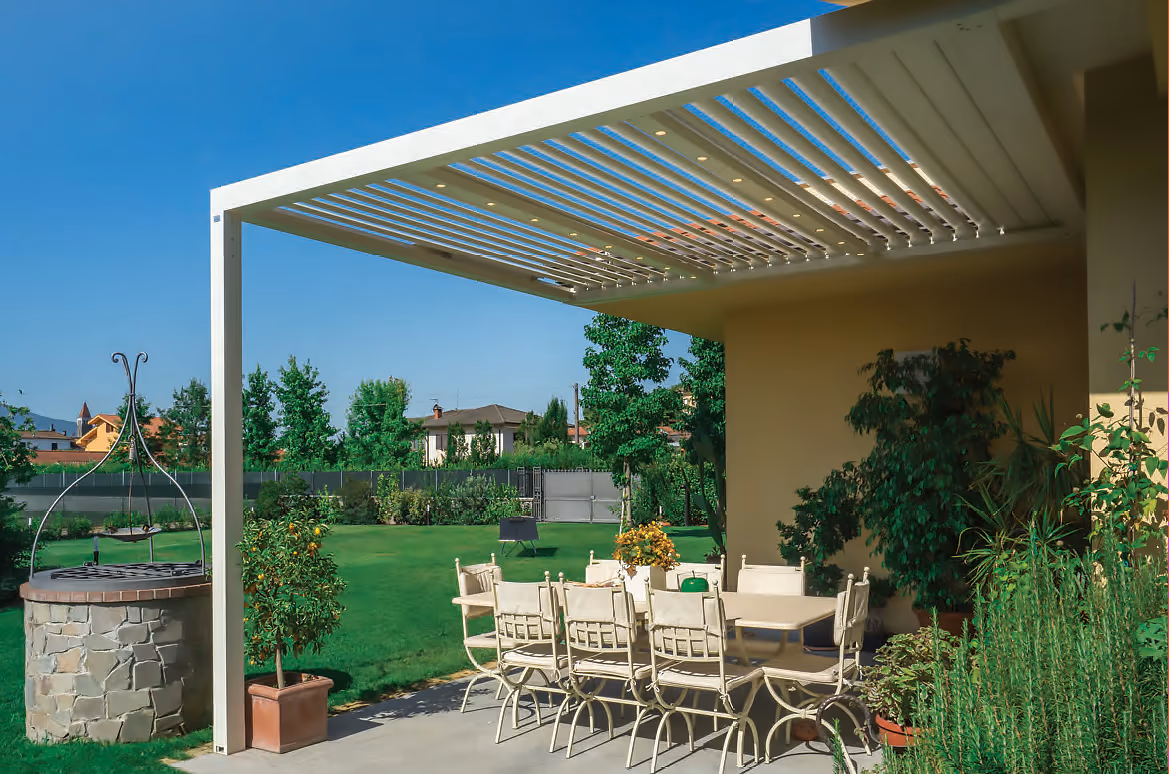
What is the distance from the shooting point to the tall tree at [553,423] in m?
47.1

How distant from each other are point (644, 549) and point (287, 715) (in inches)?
→ 104

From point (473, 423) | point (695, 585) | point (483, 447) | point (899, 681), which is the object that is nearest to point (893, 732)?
point (899, 681)

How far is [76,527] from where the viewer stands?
21781 mm

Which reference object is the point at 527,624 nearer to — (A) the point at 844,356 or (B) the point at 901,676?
(B) the point at 901,676

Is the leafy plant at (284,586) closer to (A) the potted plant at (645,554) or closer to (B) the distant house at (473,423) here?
(A) the potted plant at (645,554)

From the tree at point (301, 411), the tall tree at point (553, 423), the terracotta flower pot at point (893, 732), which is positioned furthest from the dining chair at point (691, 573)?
the tall tree at point (553, 423)

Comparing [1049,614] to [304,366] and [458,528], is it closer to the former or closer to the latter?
[458,528]

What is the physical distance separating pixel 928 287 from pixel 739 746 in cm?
503

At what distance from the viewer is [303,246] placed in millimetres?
43250

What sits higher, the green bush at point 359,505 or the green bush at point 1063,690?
the green bush at point 1063,690

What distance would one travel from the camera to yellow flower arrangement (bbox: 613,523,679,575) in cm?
664

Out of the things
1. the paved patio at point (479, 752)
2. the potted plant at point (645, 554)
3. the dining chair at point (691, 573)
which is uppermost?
the potted plant at point (645, 554)

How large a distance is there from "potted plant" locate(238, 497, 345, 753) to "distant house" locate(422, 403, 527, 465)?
5203 cm

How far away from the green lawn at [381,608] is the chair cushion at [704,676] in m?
2.72
